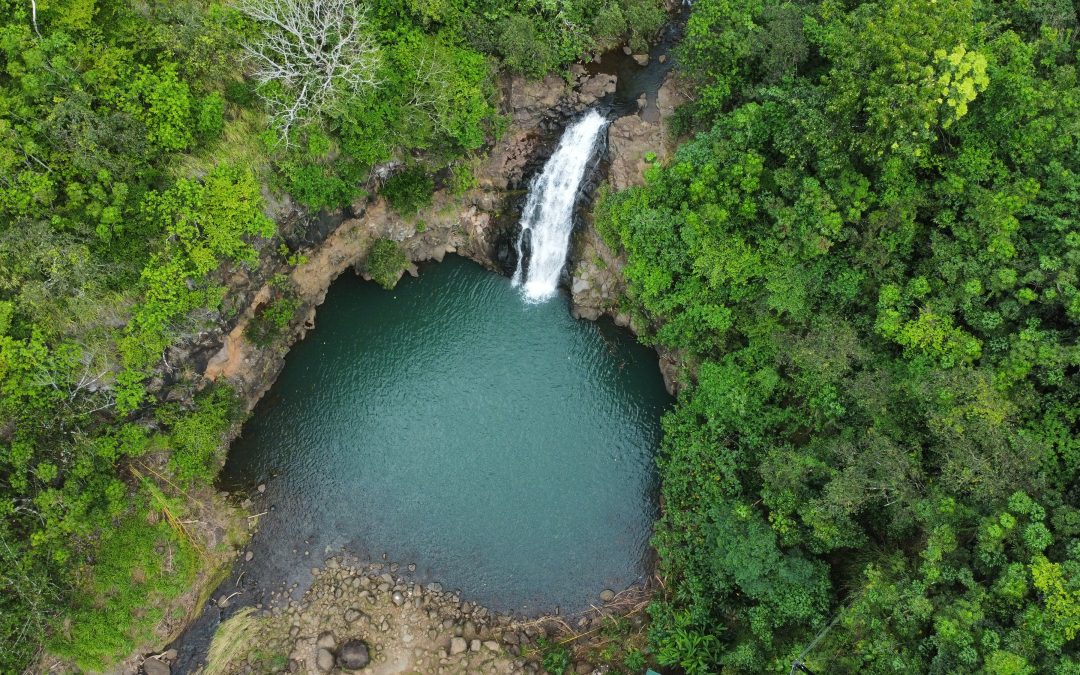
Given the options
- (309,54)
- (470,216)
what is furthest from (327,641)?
(309,54)

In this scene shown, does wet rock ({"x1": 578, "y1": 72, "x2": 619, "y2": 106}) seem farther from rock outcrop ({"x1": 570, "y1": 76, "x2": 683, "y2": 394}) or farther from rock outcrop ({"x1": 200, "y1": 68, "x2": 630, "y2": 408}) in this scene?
rock outcrop ({"x1": 570, "y1": 76, "x2": 683, "y2": 394})

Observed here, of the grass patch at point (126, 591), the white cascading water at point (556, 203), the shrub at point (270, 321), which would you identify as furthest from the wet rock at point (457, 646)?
the white cascading water at point (556, 203)

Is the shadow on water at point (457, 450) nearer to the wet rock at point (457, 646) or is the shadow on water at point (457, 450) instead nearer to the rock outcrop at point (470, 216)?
the rock outcrop at point (470, 216)

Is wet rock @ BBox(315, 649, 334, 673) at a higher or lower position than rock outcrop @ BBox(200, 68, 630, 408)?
lower

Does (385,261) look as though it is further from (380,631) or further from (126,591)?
(126,591)

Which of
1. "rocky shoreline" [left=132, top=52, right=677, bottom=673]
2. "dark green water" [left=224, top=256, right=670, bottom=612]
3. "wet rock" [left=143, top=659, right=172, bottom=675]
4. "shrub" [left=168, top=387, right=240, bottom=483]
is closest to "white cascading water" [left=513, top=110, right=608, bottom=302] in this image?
→ "rocky shoreline" [left=132, top=52, right=677, bottom=673]

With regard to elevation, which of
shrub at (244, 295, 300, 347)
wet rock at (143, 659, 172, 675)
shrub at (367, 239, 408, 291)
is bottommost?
wet rock at (143, 659, 172, 675)

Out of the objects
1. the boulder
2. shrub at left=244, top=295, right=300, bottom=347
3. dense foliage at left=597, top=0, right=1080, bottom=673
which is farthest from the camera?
shrub at left=244, top=295, right=300, bottom=347

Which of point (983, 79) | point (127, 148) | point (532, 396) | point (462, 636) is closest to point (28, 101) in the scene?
point (127, 148)

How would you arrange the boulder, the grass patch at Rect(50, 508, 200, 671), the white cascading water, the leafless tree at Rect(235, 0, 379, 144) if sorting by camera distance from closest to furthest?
the grass patch at Rect(50, 508, 200, 671) → the boulder → the leafless tree at Rect(235, 0, 379, 144) → the white cascading water
